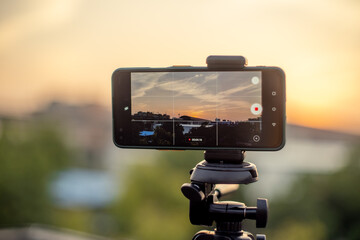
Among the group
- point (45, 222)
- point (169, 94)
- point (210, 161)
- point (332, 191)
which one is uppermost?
point (169, 94)

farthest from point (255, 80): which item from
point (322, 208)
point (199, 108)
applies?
point (322, 208)

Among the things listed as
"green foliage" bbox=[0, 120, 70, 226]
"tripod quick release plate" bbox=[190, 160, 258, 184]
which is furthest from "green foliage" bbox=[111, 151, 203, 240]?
"tripod quick release plate" bbox=[190, 160, 258, 184]

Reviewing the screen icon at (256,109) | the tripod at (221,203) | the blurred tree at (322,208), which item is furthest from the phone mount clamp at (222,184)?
the blurred tree at (322,208)

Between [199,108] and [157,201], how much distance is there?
37162 mm

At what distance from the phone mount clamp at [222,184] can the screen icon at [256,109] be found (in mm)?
162

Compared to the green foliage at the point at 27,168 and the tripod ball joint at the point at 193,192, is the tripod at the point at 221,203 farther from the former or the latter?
the green foliage at the point at 27,168

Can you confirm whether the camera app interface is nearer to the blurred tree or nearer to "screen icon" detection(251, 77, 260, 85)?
"screen icon" detection(251, 77, 260, 85)

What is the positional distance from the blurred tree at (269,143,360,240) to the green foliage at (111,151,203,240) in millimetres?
8309

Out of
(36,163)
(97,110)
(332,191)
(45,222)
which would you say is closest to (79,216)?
(45,222)

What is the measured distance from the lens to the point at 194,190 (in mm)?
1503

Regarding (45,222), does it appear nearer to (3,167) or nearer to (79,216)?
(79,216)

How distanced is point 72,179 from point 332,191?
29.7m

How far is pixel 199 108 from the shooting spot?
160 cm

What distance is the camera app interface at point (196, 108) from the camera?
1.56m
